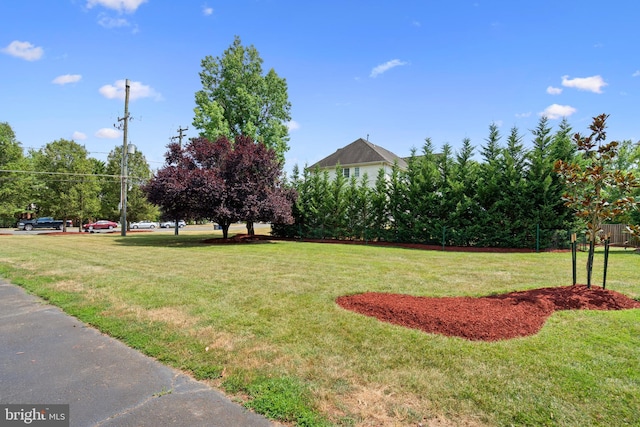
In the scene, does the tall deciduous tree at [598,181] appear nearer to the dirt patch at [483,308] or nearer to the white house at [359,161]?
the dirt patch at [483,308]

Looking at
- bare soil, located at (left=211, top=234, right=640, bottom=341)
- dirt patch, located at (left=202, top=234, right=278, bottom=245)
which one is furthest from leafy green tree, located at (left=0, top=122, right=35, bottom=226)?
bare soil, located at (left=211, top=234, right=640, bottom=341)

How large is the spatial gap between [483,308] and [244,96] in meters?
22.8

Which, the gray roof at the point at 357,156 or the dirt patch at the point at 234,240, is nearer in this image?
the dirt patch at the point at 234,240

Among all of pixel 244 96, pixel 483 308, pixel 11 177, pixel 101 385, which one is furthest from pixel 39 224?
pixel 483 308

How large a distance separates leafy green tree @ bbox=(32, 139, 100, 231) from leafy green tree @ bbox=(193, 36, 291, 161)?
13.8m

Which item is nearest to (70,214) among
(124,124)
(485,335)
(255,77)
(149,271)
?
(124,124)

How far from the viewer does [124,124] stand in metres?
23.7

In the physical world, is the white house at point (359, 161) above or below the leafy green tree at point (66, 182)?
above

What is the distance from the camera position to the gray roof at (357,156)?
34.9 metres

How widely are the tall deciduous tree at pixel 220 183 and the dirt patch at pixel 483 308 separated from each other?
1188 centimetres

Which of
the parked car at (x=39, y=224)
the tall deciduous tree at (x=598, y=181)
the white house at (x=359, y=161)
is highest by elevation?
the white house at (x=359, y=161)

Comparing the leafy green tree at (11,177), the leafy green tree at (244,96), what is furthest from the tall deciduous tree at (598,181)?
the leafy green tree at (11,177)

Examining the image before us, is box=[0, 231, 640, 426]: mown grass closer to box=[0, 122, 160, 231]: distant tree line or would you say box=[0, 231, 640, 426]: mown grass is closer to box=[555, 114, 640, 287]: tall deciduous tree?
box=[555, 114, 640, 287]: tall deciduous tree

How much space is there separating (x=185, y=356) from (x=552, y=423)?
330cm
